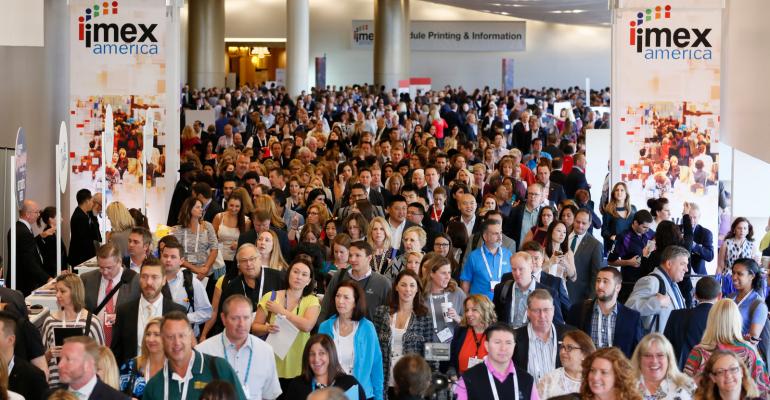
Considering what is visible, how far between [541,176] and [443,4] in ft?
108

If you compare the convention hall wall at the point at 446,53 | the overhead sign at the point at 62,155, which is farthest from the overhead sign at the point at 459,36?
the overhead sign at the point at 62,155

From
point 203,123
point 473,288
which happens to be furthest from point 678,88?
point 203,123

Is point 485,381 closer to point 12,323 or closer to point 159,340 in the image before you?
point 159,340

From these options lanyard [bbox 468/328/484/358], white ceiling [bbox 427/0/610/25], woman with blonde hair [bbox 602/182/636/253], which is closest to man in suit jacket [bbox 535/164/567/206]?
woman with blonde hair [bbox 602/182/636/253]

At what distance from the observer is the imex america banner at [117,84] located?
47.9 feet

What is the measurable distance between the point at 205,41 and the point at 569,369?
32202 millimetres

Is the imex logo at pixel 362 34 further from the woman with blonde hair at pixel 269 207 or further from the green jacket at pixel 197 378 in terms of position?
the green jacket at pixel 197 378

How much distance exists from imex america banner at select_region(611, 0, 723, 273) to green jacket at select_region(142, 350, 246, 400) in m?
8.79

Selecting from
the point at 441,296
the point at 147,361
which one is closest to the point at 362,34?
the point at 441,296

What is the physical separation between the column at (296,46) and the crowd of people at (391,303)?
19.9m

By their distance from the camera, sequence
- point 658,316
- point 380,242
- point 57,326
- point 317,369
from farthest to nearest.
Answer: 1. point 380,242
2. point 658,316
3. point 57,326
4. point 317,369

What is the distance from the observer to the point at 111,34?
48.0 feet

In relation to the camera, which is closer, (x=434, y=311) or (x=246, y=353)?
(x=246, y=353)

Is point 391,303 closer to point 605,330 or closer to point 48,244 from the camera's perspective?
point 605,330
